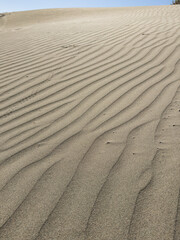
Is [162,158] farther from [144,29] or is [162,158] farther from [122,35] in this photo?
[144,29]

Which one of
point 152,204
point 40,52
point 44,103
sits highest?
point 40,52

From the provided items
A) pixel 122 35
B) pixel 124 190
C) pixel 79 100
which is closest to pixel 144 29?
pixel 122 35

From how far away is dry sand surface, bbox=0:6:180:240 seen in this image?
1213mm

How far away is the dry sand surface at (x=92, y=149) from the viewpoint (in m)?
1.21

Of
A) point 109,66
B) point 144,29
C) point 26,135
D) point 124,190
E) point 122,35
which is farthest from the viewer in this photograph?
point 144,29

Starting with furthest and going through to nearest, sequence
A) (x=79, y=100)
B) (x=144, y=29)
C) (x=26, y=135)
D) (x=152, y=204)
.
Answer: (x=144, y=29) < (x=79, y=100) < (x=26, y=135) < (x=152, y=204)

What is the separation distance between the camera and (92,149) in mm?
1748

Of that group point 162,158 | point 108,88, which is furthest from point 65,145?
point 108,88

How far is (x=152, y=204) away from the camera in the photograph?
4.14ft

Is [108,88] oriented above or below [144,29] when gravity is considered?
below

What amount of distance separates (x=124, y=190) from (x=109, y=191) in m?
0.09

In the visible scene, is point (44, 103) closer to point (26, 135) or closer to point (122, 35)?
point (26, 135)

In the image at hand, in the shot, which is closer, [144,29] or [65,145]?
[65,145]

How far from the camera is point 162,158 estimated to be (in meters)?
1.57
